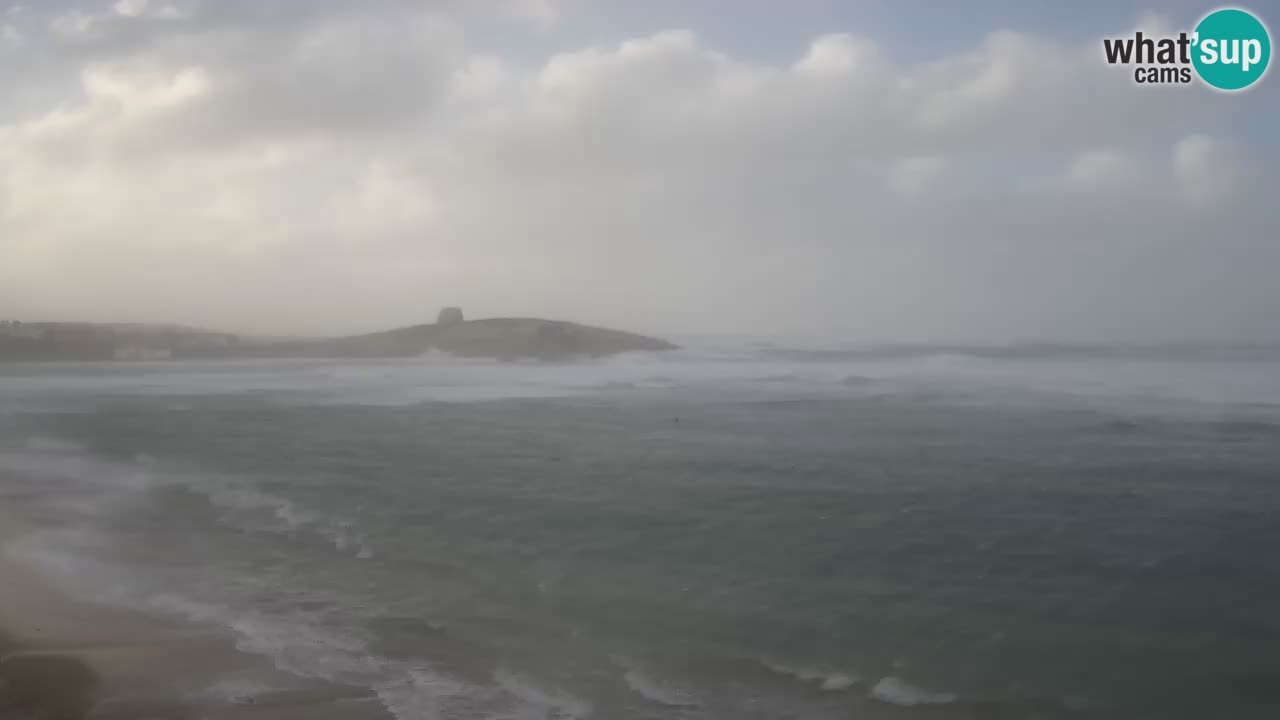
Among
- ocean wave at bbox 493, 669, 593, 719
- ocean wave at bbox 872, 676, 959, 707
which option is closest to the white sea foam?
ocean wave at bbox 493, 669, 593, 719

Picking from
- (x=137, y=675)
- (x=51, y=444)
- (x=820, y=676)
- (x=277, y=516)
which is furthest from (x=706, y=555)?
(x=51, y=444)

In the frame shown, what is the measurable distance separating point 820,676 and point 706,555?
5487 millimetres

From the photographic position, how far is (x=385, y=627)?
11.3 meters

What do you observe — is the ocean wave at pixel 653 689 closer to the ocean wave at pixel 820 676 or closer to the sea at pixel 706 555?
the sea at pixel 706 555

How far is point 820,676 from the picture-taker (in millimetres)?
9930

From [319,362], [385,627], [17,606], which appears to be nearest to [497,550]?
[385,627]

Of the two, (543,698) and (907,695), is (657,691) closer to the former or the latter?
(543,698)

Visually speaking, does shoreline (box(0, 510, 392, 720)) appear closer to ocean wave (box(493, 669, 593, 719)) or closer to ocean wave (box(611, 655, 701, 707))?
ocean wave (box(493, 669, 593, 719))

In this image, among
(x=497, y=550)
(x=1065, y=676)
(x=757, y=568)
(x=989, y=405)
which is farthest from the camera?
(x=989, y=405)

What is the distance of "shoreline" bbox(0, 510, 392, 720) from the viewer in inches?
334

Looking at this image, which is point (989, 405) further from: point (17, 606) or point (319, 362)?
point (319, 362)

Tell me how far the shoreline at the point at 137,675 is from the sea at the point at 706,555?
30 centimetres

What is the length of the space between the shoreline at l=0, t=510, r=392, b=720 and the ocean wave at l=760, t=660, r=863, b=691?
477 cm

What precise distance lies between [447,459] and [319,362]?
247 ft
